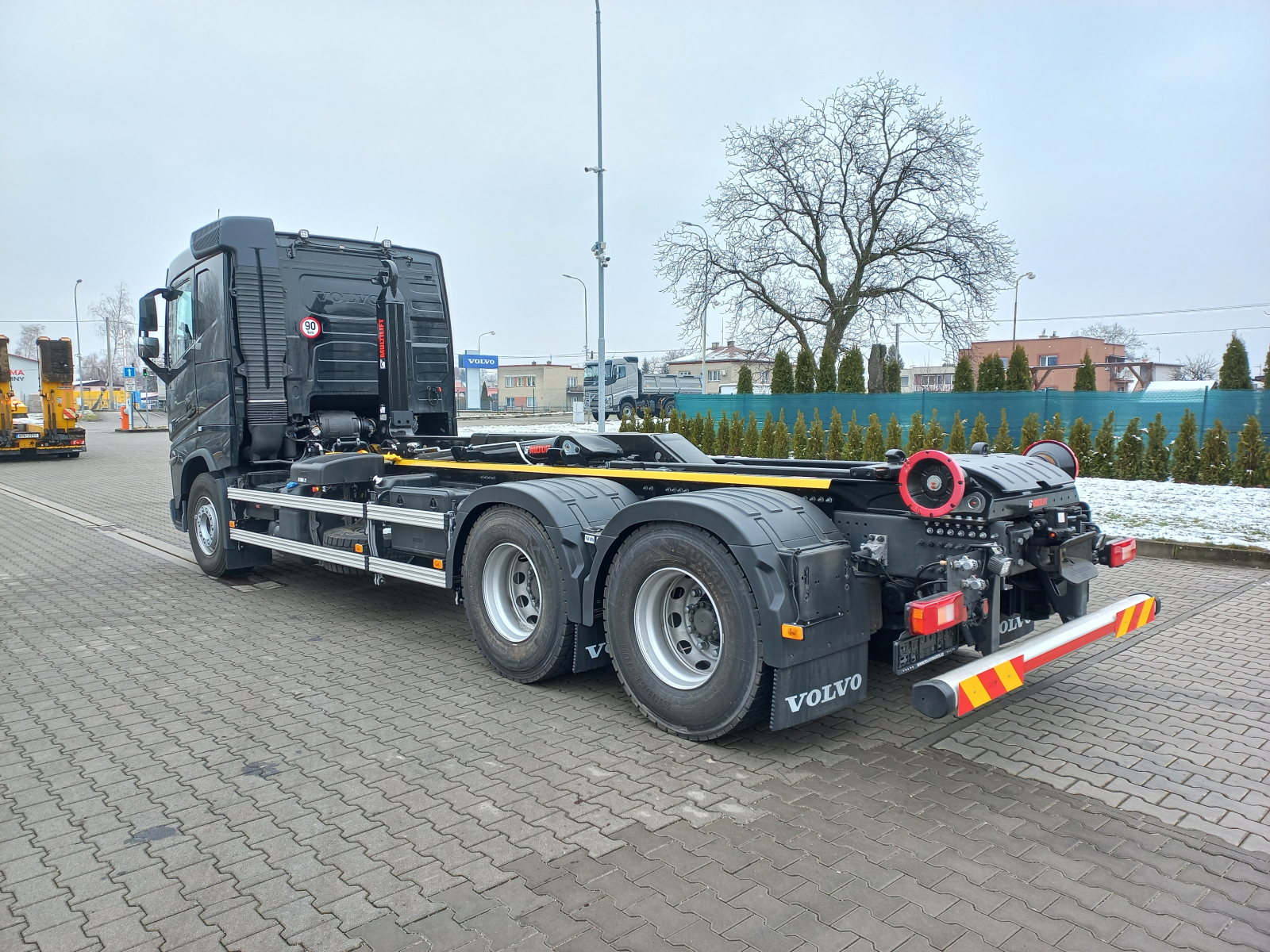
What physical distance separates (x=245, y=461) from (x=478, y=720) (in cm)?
470

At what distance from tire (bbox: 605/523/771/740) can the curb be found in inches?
281

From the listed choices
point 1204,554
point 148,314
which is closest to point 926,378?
point 1204,554

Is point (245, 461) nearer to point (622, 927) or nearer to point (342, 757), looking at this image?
point (342, 757)

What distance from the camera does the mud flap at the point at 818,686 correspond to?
3861mm

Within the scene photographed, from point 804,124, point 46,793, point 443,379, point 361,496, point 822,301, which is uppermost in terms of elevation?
point 804,124

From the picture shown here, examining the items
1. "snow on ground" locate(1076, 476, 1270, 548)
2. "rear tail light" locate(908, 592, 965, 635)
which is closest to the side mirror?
"rear tail light" locate(908, 592, 965, 635)

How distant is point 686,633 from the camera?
444cm

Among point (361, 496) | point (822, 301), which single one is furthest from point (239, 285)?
point (822, 301)

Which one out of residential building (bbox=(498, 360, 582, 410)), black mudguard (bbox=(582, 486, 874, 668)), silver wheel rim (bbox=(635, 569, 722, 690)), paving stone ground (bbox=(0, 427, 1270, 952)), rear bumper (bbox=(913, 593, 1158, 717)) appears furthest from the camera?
residential building (bbox=(498, 360, 582, 410))

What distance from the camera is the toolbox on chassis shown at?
3.93m

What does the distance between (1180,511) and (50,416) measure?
1167 inches

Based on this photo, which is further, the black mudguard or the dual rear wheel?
the dual rear wheel

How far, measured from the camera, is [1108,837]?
335 centimetres

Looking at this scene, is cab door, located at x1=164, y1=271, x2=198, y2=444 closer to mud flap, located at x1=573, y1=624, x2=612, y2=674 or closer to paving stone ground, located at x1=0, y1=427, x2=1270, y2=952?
paving stone ground, located at x1=0, y1=427, x2=1270, y2=952
